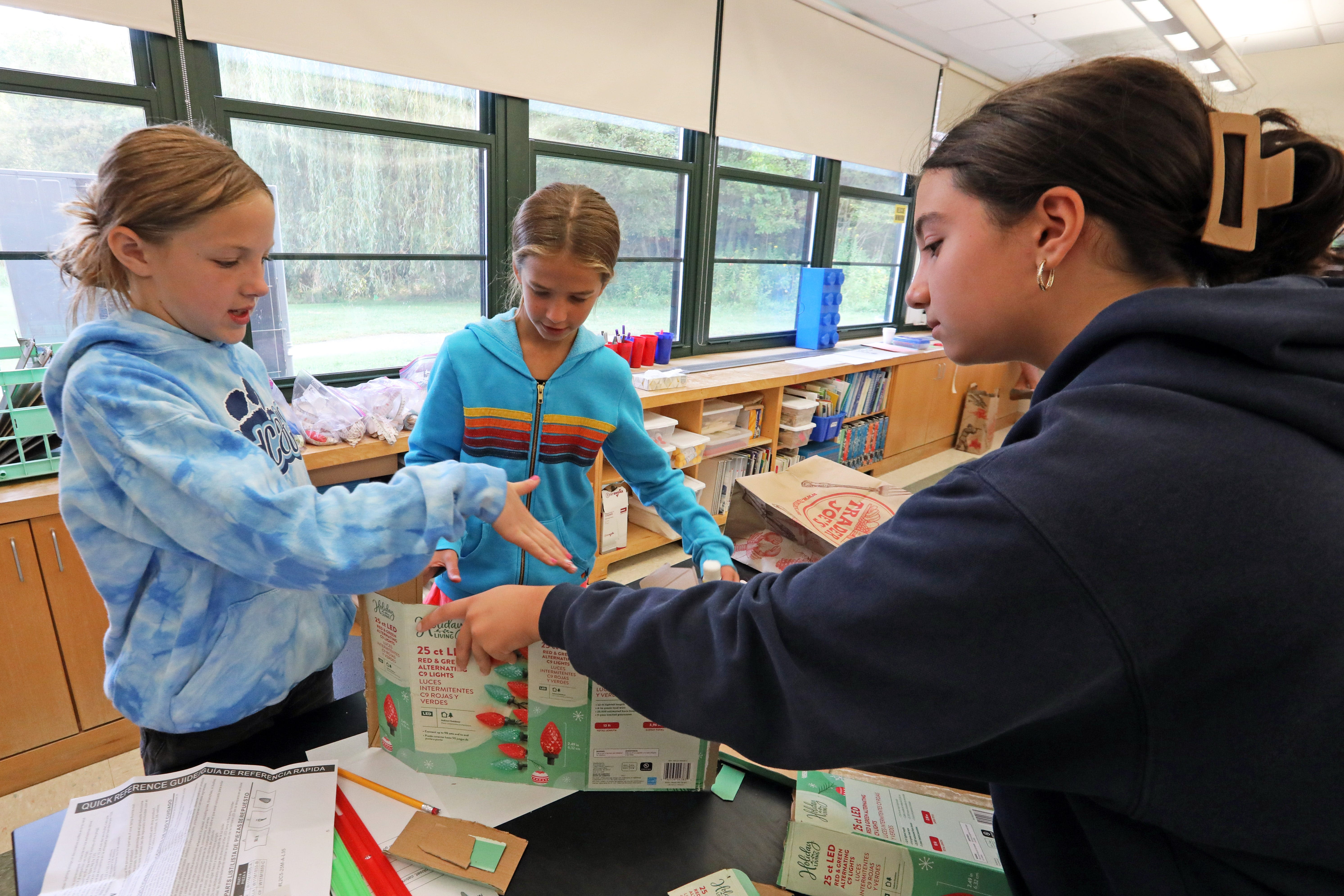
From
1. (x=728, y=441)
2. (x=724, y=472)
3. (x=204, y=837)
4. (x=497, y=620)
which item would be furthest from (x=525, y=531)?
(x=724, y=472)

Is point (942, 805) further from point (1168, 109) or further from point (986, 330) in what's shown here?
point (1168, 109)

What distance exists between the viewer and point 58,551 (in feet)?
5.82

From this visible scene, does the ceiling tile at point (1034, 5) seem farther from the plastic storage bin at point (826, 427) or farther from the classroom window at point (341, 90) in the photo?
the classroom window at point (341, 90)

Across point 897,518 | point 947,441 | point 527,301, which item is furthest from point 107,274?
point 947,441

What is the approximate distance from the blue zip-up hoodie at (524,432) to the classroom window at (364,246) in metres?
1.49

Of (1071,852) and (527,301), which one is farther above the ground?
(527,301)

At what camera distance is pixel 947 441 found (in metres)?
5.55

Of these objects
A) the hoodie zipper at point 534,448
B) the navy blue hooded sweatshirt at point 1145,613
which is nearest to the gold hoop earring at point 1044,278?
the navy blue hooded sweatshirt at point 1145,613

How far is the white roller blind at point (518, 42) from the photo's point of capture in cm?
220

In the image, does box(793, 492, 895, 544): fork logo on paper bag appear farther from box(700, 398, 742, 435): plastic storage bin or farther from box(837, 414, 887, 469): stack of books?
box(837, 414, 887, 469): stack of books

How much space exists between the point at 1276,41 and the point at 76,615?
23.7 feet

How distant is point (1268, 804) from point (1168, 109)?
0.57m

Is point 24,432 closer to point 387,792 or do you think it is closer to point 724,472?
point 387,792

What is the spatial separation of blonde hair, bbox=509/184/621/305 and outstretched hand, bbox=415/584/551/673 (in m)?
0.73
